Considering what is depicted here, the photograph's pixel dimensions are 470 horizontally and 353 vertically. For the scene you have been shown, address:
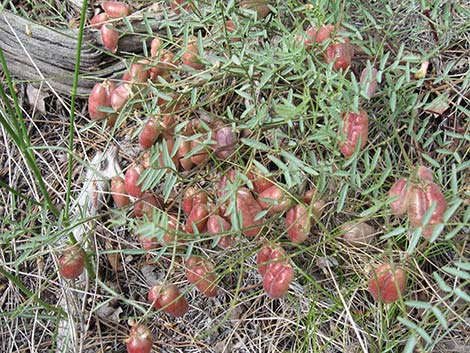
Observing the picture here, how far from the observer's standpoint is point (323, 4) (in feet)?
5.83

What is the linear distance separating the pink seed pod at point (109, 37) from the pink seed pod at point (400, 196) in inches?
44.1

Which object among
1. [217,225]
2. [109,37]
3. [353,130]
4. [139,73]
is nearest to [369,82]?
[353,130]

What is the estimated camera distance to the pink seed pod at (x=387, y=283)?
1.68m

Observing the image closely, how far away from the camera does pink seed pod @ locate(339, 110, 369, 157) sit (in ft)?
5.49

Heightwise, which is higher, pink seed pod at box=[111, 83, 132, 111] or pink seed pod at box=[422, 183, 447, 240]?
pink seed pod at box=[422, 183, 447, 240]

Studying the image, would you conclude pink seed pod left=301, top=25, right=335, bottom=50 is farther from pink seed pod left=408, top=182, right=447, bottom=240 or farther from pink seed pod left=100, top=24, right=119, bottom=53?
pink seed pod left=100, top=24, right=119, bottom=53

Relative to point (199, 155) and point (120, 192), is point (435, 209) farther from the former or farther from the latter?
point (120, 192)

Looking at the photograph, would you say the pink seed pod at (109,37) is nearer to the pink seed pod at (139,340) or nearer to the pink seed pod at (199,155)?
the pink seed pod at (199,155)

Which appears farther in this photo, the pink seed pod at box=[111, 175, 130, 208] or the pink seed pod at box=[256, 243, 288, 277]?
the pink seed pod at box=[111, 175, 130, 208]

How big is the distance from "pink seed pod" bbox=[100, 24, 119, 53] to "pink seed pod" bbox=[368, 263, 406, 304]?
119 cm

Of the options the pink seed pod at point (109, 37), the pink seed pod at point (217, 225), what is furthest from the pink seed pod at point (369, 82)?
the pink seed pod at point (109, 37)

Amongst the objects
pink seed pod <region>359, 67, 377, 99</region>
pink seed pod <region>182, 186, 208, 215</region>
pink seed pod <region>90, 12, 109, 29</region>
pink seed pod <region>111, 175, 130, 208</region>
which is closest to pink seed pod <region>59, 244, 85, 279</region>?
pink seed pod <region>111, 175, 130, 208</region>

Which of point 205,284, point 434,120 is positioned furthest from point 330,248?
point 434,120

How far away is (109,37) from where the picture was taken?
2.15 m
